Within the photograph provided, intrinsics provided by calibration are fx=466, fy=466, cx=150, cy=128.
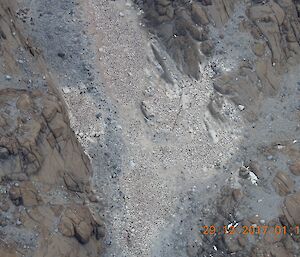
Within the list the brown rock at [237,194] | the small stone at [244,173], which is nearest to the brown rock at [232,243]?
the brown rock at [237,194]

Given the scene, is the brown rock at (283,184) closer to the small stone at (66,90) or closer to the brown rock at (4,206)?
the small stone at (66,90)

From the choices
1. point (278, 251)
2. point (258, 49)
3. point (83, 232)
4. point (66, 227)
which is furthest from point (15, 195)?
point (258, 49)

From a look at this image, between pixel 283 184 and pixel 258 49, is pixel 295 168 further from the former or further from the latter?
pixel 258 49

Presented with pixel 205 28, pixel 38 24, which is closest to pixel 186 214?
pixel 205 28

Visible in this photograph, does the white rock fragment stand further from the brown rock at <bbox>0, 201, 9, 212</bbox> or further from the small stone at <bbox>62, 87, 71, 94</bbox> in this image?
the brown rock at <bbox>0, 201, 9, 212</bbox>

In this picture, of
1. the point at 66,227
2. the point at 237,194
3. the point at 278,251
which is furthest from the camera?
the point at 237,194
